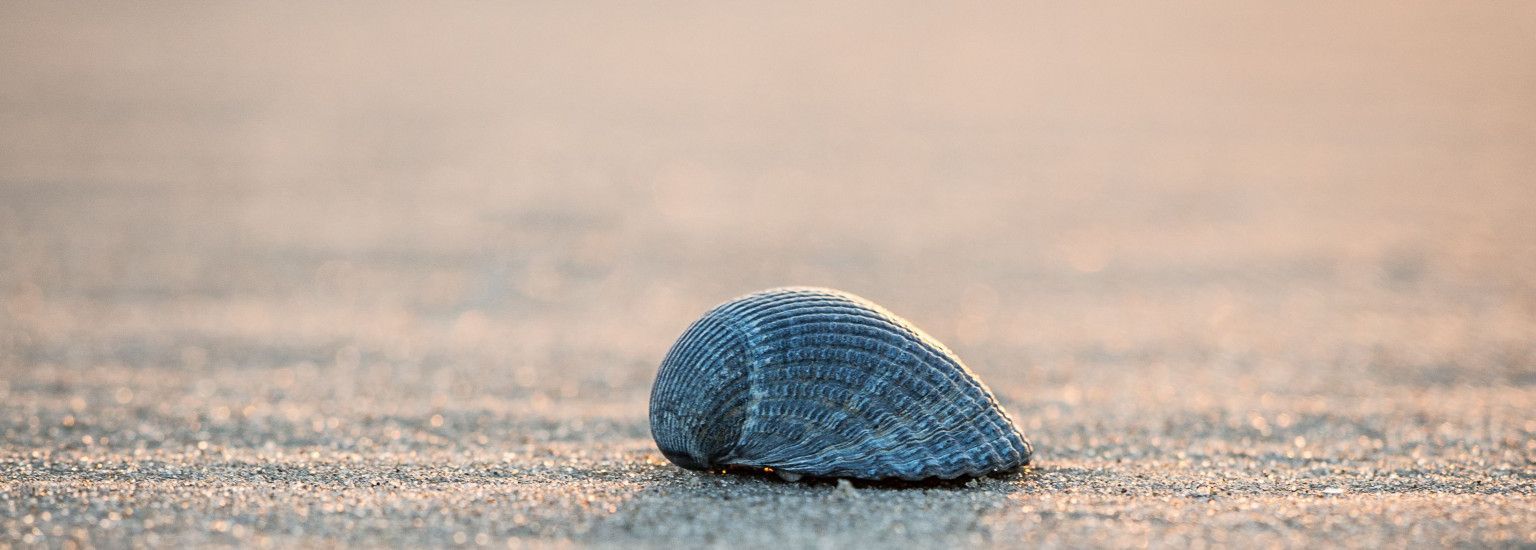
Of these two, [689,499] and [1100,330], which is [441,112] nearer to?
[1100,330]

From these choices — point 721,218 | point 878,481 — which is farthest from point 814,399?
point 721,218

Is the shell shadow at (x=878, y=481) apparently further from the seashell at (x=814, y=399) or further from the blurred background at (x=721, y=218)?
the blurred background at (x=721, y=218)

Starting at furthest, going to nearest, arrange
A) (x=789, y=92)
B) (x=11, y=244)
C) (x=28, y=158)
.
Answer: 1. (x=789, y=92)
2. (x=28, y=158)
3. (x=11, y=244)

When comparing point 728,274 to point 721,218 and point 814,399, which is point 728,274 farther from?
point 814,399

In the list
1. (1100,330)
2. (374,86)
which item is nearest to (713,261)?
(1100,330)

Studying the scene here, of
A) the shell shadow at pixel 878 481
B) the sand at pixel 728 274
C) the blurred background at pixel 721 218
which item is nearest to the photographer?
the sand at pixel 728 274

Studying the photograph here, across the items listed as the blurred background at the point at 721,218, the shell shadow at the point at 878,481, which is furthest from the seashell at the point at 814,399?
the blurred background at the point at 721,218

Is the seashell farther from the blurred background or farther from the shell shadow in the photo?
the blurred background
